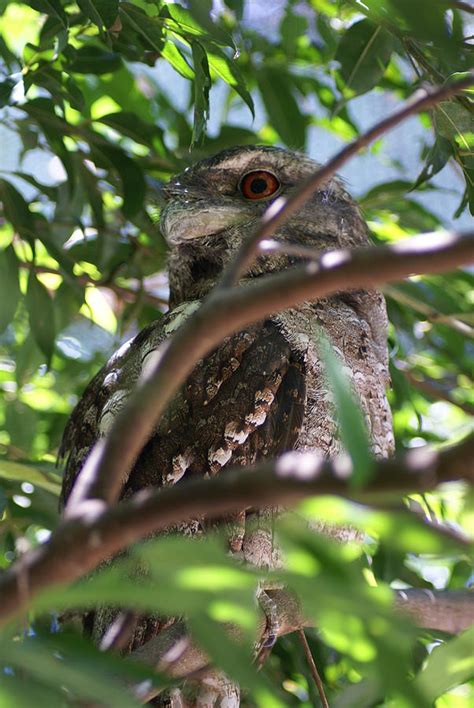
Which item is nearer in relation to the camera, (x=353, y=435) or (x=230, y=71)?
(x=353, y=435)

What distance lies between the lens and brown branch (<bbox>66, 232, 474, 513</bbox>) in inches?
31.7

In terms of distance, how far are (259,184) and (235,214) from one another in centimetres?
14

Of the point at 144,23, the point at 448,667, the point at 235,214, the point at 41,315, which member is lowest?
the point at 41,315

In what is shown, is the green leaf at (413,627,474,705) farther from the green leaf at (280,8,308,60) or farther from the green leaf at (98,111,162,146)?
the green leaf at (280,8,308,60)

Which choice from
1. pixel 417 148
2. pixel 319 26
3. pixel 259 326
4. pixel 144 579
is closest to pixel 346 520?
pixel 144 579

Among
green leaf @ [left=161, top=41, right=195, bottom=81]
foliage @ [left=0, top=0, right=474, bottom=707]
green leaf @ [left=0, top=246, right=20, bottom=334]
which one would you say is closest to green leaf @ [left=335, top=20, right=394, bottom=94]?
foliage @ [left=0, top=0, right=474, bottom=707]

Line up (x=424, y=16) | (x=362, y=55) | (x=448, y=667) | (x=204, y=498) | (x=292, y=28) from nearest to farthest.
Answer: (x=204, y=498)
(x=424, y=16)
(x=448, y=667)
(x=362, y=55)
(x=292, y=28)

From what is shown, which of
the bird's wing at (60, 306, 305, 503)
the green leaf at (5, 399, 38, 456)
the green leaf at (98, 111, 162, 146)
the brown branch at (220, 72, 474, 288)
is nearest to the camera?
the brown branch at (220, 72, 474, 288)

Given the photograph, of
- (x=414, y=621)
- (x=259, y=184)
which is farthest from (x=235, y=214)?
(x=414, y=621)

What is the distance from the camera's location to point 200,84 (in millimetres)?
1990

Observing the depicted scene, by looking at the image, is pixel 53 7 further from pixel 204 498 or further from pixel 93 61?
pixel 204 498

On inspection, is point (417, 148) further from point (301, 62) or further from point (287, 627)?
point (287, 627)

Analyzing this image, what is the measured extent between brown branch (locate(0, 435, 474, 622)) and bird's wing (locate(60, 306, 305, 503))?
3.72 ft

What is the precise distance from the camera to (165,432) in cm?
199
